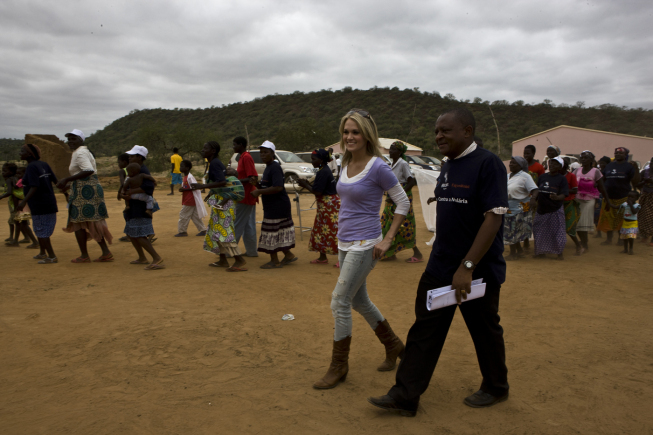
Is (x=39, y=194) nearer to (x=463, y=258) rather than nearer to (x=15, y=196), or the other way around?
(x=15, y=196)

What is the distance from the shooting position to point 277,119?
60875mm

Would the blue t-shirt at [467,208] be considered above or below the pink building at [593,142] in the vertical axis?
below

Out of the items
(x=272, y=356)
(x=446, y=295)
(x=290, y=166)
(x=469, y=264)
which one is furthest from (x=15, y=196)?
(x=290, y=166)

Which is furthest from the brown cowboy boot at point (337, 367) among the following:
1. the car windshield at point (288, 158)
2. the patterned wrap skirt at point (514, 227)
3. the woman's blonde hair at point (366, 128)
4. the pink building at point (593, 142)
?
the pink building at point (593, 142)

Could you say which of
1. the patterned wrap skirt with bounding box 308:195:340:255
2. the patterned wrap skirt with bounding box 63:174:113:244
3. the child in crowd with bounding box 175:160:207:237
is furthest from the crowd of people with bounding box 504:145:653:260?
the patterned wrap skirt with bounding box 63:174:113:244

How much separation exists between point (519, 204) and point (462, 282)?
535 cm

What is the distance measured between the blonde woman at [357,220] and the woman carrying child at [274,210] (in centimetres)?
329

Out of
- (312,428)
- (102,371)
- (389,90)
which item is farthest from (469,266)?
(389,90)

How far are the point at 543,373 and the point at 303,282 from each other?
3.32 m

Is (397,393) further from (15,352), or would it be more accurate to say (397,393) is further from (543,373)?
(15,352)

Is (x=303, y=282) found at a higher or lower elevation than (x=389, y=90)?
lower

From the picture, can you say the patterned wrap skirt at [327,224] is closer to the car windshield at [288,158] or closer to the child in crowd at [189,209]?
the child in crowd at [189,209]

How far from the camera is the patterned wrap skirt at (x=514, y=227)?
24.1 feet

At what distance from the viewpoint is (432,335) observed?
2.71 meters
